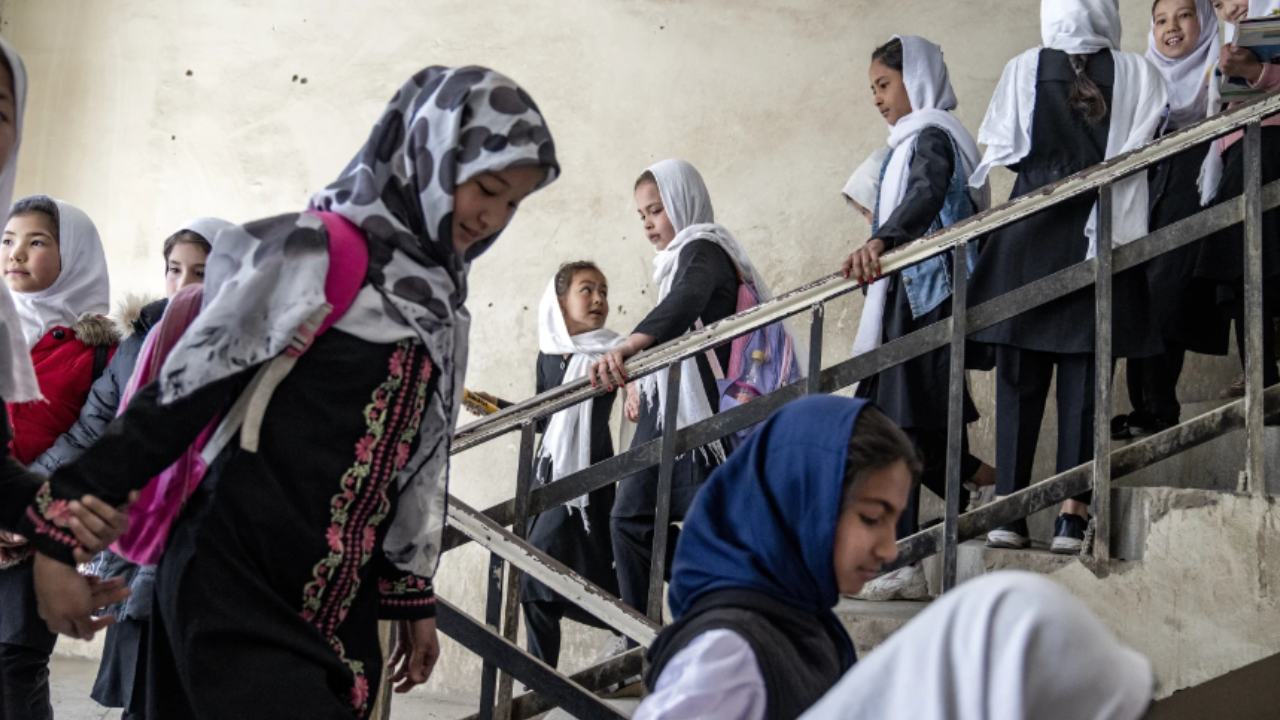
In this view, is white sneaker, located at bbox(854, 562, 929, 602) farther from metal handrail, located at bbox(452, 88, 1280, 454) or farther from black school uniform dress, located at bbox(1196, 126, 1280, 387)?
black school uniform dress, located at bbox(1196, 126, 1280, 387)

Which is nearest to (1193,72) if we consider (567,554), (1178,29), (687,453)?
(1178,29)

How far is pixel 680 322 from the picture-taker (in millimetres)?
3277

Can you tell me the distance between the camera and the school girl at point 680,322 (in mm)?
3357

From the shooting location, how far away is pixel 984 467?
4.04m

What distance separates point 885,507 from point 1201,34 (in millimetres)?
3234

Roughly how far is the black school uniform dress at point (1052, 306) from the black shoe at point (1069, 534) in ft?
0.44

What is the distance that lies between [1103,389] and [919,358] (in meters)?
0.67

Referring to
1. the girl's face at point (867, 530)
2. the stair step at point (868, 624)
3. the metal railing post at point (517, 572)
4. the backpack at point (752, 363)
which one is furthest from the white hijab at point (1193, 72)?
the girl's face at point (867, 530)

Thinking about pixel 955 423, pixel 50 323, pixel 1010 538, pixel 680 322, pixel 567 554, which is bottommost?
pixel 567 554

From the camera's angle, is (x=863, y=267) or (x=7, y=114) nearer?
(x=7, y=114)

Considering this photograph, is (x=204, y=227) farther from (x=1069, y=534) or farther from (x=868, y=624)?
(x=1069, y=534)

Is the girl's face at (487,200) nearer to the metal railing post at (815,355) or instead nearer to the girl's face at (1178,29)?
the metal railing post at (815,355)

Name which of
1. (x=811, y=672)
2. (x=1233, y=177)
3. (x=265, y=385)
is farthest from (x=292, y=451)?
(x=1233, y=177)

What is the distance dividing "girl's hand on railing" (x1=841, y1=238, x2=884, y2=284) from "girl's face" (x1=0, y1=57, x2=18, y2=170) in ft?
5.95
